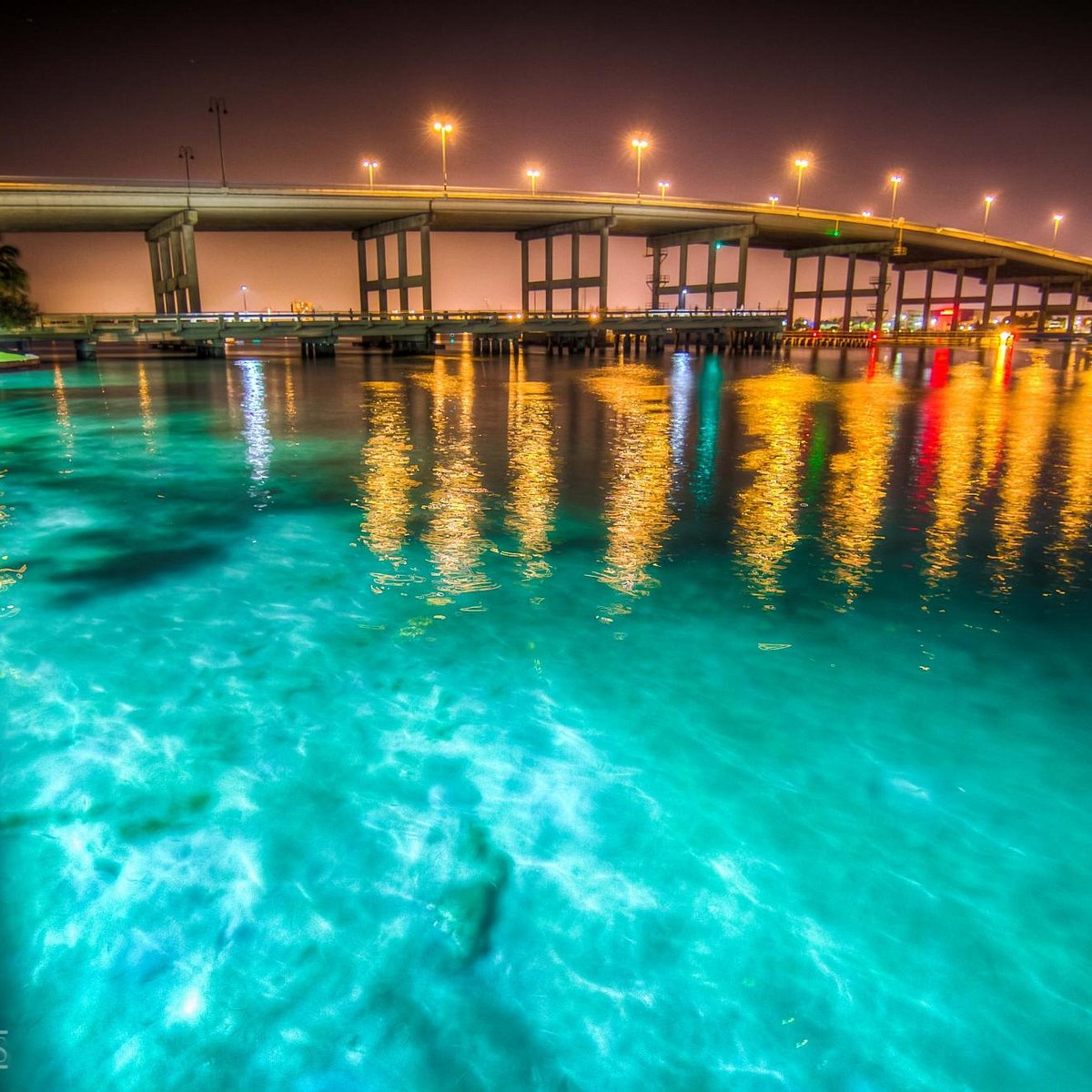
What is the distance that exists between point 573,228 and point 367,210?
73.0 ft

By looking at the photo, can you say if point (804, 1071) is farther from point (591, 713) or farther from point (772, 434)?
point (772, 434)

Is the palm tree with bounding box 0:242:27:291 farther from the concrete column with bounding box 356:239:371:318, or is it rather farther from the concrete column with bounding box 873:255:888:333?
the concrete column with bounding box 873:255:888:333

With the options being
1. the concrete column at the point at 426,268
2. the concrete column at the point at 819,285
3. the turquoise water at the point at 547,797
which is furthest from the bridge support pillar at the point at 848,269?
the turquoise water at the point at 547,797

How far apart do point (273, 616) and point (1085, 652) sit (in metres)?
7.49

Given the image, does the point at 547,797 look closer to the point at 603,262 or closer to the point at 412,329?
the point at 412,329

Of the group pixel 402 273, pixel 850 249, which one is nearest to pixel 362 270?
pixel 402 273

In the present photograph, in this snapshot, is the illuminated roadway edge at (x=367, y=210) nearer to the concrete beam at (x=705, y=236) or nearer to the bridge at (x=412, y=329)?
the concrete beam at (x=705, y=236)

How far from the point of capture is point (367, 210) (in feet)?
226

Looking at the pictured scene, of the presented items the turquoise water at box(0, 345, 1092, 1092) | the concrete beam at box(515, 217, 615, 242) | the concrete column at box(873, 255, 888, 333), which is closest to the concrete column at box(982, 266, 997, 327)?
the concrete column at box(873, 255, 888, 333)

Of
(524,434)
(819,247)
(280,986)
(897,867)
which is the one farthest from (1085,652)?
(819,247)

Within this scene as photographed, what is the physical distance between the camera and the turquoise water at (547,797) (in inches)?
131

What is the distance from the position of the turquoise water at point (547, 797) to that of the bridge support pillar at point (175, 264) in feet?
190

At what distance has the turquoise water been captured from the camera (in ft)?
10.9

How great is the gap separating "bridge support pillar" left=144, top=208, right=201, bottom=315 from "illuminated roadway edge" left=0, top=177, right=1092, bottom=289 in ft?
3.80
